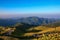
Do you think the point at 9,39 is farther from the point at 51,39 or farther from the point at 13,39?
the point at 51,39

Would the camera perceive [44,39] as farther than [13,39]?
No

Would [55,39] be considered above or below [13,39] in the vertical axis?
below

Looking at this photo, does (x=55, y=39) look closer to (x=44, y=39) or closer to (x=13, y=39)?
(x=44, y=39)

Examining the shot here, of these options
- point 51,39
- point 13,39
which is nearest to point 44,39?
point 51,39

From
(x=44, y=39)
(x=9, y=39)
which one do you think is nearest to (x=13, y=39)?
(x=9, y=39)

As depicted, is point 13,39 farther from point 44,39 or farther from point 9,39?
point 44,39

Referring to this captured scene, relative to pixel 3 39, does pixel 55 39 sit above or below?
below

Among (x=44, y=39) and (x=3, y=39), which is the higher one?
(x=3, y=39)

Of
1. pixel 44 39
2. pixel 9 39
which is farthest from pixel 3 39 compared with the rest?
pixel 44 39
